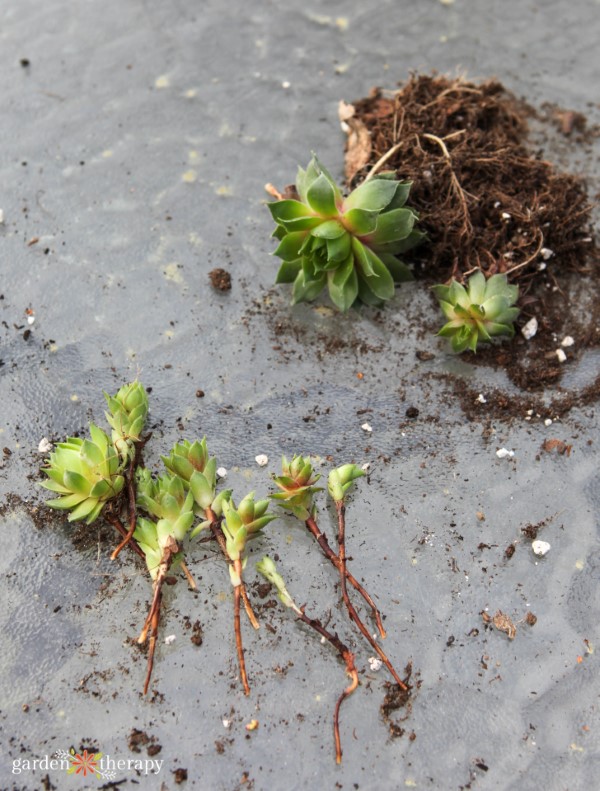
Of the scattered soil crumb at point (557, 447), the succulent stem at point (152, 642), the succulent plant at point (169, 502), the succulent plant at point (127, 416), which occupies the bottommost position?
the succulent stem at point (152, 642)

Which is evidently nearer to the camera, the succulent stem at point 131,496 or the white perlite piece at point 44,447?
the succulent stem at point 131,496

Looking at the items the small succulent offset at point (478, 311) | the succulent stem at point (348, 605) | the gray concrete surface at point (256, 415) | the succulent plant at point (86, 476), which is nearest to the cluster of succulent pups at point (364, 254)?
the small succulent offset at point (478, 311)

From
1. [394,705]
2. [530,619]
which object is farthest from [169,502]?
[530,619]

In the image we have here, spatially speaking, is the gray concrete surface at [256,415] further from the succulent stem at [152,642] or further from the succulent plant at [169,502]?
the succulent plant at [169,502]

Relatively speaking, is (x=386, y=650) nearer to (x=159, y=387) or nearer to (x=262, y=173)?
(x=159, y=387)

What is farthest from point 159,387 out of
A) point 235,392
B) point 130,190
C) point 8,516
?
point 130,190

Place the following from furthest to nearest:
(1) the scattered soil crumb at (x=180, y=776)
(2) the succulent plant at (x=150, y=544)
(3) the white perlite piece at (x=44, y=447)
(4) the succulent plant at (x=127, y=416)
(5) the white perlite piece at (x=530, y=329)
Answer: (5) the white perlite piece at (x=530, y=329) → (3) the white perlite piece at (x=44, y=447) → (4) the succulent plant at (x=127, y=416) → (2) the succulent plant at (x=150, y=544) → (1) the scattered soil crumb at (x=180, y=776)
